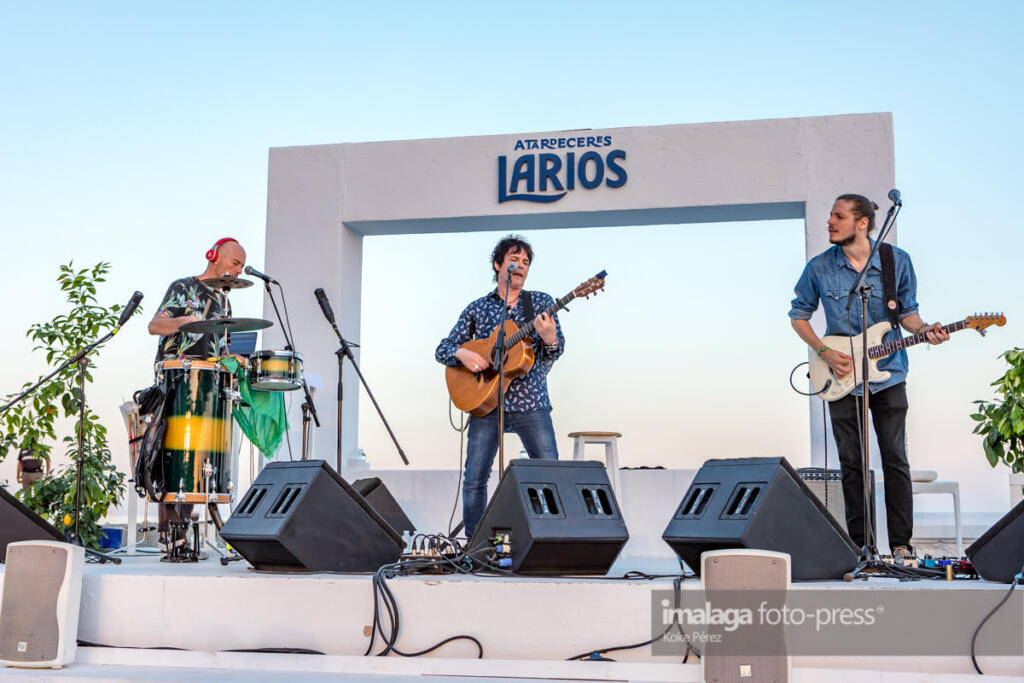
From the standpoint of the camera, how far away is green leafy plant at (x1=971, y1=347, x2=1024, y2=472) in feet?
15.9

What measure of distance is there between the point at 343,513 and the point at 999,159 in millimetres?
5894

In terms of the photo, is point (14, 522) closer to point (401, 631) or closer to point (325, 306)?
point (401, 631)

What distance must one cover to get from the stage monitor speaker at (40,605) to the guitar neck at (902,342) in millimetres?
2771

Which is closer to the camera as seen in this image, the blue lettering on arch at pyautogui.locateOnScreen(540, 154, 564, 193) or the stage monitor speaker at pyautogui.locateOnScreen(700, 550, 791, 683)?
the stage monitor speaker at pyautogui.locateOnScreen(700, 550, 791, 683)

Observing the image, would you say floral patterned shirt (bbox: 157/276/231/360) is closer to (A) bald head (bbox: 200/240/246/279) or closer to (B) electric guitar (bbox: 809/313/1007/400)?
(A) bald head (bbox: 200/240/246/279)

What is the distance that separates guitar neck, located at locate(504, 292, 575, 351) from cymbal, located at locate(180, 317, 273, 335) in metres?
0.99

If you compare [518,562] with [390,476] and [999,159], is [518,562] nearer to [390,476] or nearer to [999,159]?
[390,476]

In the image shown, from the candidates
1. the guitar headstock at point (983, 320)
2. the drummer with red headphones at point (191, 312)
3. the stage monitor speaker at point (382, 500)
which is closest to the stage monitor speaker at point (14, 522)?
the drummer with red headphones at point (191, 312)

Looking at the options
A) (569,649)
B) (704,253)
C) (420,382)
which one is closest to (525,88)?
(704,253)

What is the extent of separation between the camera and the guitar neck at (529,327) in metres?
3.96

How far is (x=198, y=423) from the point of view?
3760 millimetres

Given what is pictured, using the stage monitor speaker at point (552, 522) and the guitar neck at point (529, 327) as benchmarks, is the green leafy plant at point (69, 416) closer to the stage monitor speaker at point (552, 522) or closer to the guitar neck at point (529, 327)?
the guitar neck at point (529, 327)

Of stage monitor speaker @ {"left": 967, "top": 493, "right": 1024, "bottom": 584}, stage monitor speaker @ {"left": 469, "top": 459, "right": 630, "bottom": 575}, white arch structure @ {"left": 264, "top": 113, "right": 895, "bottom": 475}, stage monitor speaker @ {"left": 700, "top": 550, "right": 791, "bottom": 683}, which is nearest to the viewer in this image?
stage monitor speaker @ {"left": 700, "top": 550, "right": 791, "bottom": 683}

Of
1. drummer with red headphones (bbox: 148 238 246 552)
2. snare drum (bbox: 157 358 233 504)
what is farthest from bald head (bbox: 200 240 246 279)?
snare drum (bbox: 157 358 233 504)
